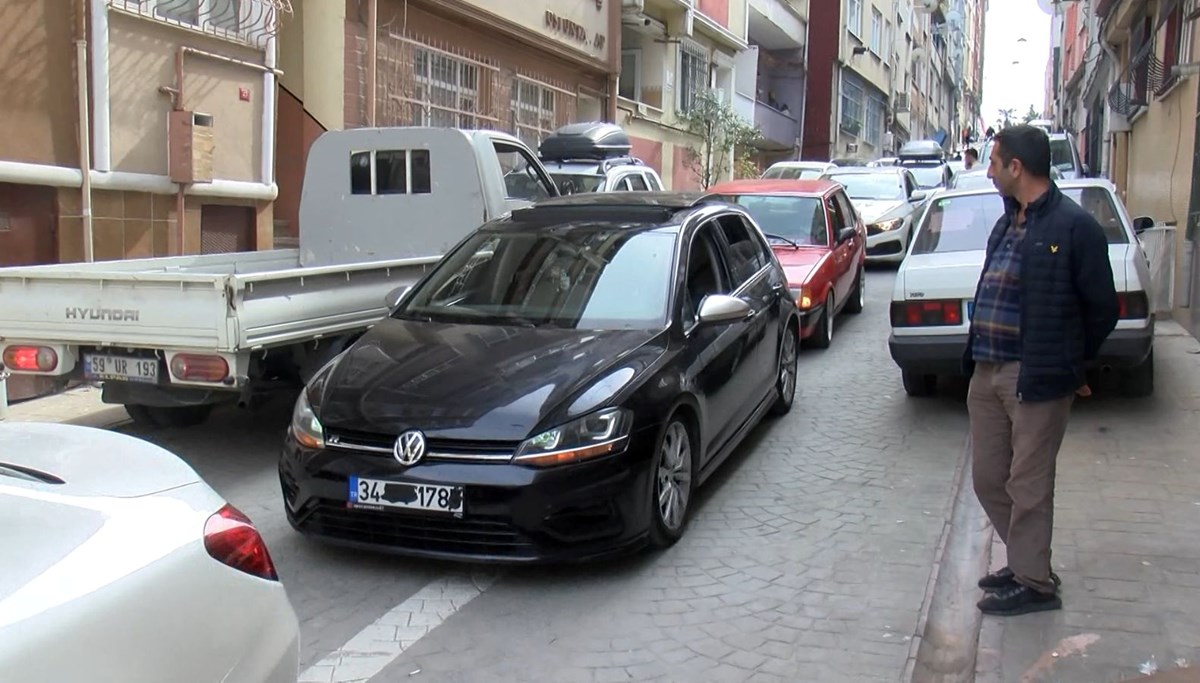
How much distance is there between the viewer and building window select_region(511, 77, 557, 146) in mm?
17469

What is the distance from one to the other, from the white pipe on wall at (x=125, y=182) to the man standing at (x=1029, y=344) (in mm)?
8014

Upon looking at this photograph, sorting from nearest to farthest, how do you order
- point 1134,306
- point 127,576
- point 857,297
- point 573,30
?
point 127,576 < point 1134,306 < point 857,297 < point 573,30

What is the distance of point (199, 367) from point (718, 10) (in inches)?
858

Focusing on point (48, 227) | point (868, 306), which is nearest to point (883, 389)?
point (868, 306)

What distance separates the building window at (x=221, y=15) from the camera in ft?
33.8

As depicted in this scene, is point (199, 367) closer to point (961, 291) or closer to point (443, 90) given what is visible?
point (961, 291)

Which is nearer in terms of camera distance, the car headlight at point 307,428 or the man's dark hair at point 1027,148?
the man's dark hair at point 1027,148

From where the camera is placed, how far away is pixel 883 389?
8609 millimetres

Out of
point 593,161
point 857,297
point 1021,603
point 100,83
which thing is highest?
point 100,83

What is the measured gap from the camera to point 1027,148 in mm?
4004

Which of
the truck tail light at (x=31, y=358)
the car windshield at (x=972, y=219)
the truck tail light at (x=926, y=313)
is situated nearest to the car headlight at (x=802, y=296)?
the car windshield at (x=972, y=219)

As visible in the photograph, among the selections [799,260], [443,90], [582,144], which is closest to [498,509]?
[799,260]

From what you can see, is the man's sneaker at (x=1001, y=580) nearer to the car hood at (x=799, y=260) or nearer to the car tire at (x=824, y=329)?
the car hood at (x=799, y=260)

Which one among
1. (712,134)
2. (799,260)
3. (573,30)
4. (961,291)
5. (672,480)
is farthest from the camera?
(712,134)
